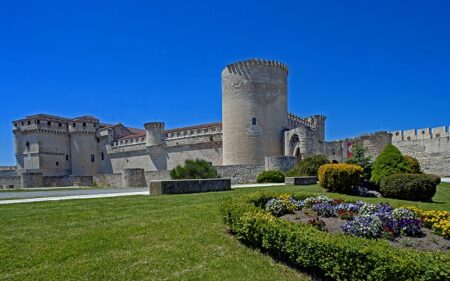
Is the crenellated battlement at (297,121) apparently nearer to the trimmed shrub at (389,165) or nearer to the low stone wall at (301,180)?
the low stone wall at (301,180)

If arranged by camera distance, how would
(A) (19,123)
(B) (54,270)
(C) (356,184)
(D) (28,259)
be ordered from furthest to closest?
(A) (19,123)
(C) (356,184)
(D) (28,259)
(B) (54,270)

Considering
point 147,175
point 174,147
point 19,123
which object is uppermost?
point 19,123

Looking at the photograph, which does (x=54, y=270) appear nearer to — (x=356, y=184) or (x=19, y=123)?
(x=356, y=184)

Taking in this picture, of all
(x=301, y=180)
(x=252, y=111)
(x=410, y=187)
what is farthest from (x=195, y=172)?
Result: (x=410, y=187)

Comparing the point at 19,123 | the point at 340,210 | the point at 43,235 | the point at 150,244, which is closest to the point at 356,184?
the point at 340,210

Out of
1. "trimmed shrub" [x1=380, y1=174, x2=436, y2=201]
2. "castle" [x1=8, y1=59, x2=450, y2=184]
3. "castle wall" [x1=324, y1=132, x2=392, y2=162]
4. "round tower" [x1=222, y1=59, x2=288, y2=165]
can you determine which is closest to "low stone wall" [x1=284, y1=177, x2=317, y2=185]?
"trimmed shrub" [x1=380, y1=174, x2=436, y2=201]

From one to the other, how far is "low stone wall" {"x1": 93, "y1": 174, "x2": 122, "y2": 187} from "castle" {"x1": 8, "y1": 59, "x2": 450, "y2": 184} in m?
8.47

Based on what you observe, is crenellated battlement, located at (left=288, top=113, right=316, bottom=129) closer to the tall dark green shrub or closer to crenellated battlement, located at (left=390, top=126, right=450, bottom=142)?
crenellated battlement, located at (left=390, top=126, right=450, bottom=142)

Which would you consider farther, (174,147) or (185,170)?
(174,147)

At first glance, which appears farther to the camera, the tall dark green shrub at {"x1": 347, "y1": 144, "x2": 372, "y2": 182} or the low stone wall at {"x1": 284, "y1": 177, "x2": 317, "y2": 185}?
the low stone wall at {"x1": 284, "y1": 177, "x2": 317, "y2": 185}

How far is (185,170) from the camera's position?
23.8 meters

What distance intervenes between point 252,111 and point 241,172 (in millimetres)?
6063

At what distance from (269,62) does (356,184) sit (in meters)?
19.1

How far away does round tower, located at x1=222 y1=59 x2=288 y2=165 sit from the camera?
99.7ft
